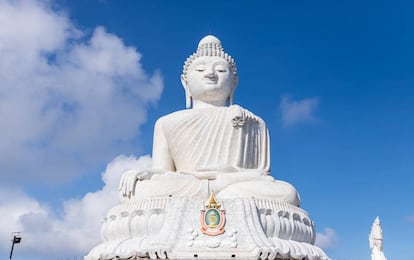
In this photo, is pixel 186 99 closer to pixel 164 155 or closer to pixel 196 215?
pixel 164 155

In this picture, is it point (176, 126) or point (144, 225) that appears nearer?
point (144, 225)

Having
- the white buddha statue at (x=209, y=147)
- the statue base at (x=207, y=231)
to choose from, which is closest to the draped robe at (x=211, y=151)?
the white buddha statue at (x=209, y=147)

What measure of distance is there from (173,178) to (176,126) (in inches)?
71.2

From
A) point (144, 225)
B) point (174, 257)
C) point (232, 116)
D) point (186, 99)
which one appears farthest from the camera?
point (186, 99)

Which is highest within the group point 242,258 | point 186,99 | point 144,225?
point 186,99

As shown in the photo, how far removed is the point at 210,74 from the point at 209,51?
2.07ft

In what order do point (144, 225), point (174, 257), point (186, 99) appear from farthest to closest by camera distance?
1. point (186, 99)
2. point (144, 225)
3. point (174, 257)

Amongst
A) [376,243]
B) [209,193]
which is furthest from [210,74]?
[376,243]

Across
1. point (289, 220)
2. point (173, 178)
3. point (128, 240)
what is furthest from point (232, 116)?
point (128, 240)

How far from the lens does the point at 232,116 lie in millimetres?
11492

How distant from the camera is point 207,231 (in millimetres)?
8992

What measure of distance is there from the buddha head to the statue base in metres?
3.49

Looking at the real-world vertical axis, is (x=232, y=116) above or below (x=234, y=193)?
above

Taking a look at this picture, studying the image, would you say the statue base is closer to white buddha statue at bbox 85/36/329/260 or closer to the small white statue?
white buddha statue at bbox 85/36/329/260
